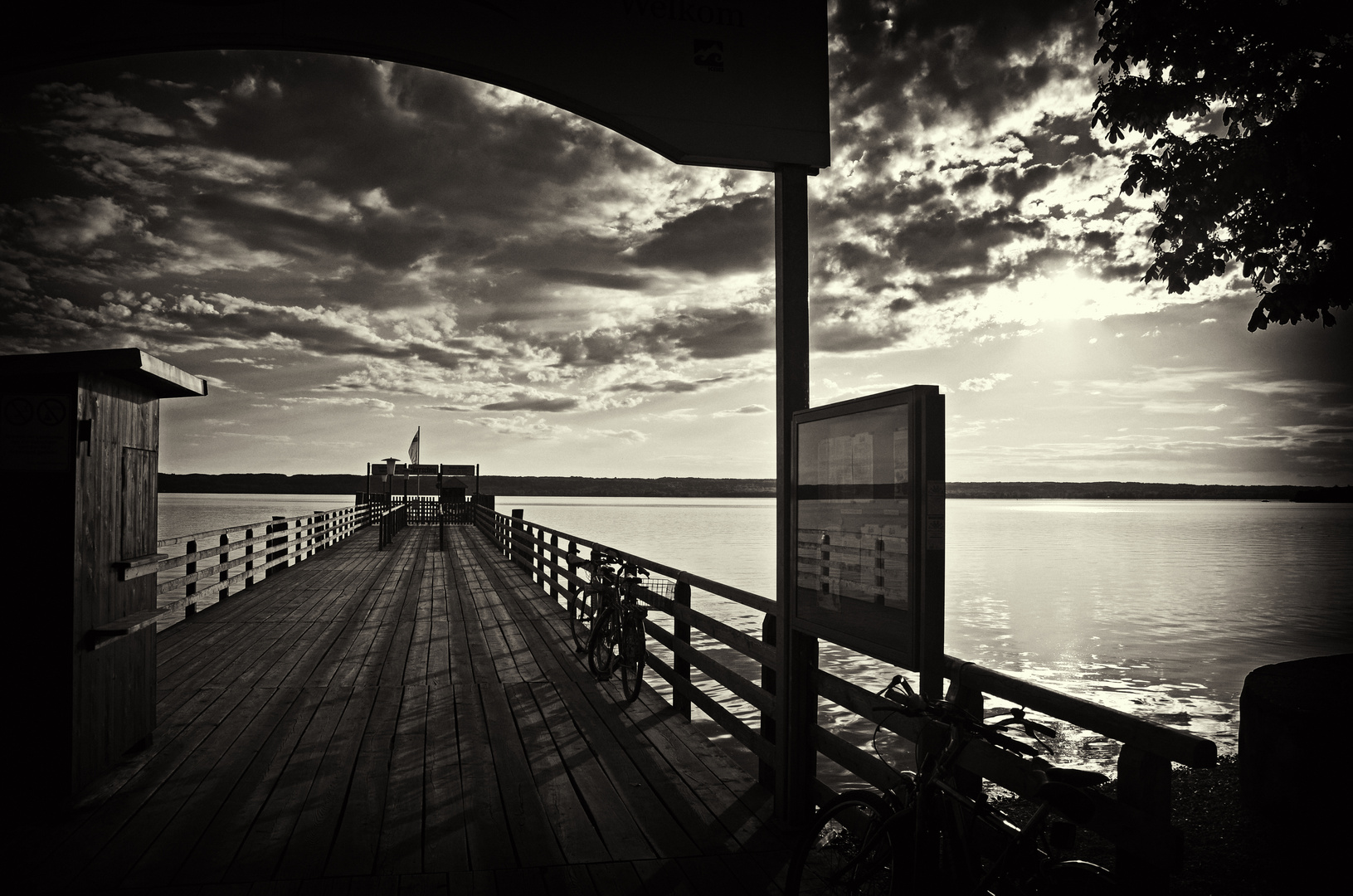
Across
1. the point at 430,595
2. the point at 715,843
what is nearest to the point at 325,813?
the point at 715,843

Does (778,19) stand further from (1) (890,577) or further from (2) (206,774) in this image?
(2) (206,774)

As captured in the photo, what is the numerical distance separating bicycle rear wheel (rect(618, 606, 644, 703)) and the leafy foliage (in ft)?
16.9

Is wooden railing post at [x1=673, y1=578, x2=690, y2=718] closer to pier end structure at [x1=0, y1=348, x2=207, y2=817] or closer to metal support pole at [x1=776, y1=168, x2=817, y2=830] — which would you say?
metal support pole at [x1=776, y1=168, x2=817, y2=830]

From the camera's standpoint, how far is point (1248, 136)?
6652mm

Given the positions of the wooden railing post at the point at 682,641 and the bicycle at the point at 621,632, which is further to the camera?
the bicycle at the point at 621,632

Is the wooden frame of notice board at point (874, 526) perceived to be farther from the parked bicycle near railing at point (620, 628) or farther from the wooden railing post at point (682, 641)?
the parked bicycle near railing at point (620, 628)

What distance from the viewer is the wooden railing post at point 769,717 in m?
4.61

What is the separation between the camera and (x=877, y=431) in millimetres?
3283

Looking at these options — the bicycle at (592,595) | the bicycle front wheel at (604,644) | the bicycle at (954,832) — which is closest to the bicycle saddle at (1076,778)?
the bicycle at (954,832)

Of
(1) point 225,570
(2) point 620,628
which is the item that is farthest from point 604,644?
(1) point 225,570

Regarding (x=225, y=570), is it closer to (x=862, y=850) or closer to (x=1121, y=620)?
(x=862, y=850)

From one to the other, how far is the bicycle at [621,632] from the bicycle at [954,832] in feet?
11.9

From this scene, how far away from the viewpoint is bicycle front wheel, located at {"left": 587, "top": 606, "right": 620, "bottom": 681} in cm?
727

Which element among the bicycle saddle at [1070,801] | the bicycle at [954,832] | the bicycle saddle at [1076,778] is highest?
the bicycle saddle at [1076,778]
